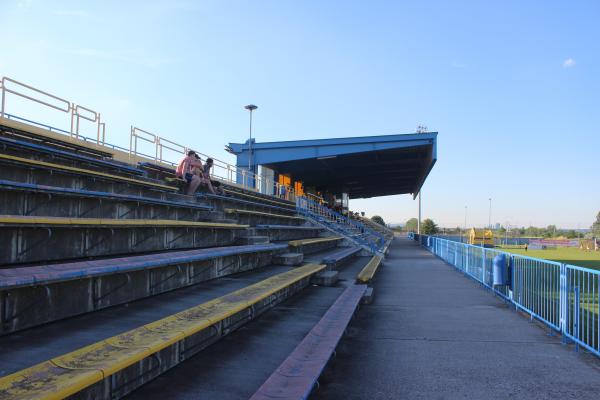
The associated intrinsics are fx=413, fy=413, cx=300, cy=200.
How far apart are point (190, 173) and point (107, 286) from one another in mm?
6202

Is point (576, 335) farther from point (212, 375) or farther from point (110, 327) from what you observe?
point (110, 327)

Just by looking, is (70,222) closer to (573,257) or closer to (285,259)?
(285,259)

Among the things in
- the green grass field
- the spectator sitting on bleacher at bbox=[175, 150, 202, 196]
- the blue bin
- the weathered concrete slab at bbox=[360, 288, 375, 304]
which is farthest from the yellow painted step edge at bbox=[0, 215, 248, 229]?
the green grass field

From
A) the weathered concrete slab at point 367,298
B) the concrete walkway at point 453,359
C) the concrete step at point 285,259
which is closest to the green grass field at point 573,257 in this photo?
the weathered concrete slab at point 367,298

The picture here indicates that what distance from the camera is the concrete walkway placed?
3934 mm

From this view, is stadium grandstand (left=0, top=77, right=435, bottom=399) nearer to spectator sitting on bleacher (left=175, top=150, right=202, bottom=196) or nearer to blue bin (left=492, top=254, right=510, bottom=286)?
spectator sitting on bleacher (left=175, top=150, right=202, bottom=196)

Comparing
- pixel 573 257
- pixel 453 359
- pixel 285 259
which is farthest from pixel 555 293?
pixel 573 257

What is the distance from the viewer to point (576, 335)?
5309 mm

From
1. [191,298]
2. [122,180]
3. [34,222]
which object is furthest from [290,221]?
[34,222]

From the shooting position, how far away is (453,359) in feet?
16.0

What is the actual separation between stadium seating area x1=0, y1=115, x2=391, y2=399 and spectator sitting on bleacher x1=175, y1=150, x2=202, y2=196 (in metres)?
1.39

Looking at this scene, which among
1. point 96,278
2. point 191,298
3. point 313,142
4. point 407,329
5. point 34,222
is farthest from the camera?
point 313,142

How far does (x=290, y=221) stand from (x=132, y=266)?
43.4 ft

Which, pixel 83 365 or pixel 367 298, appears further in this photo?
pixel 367 298
